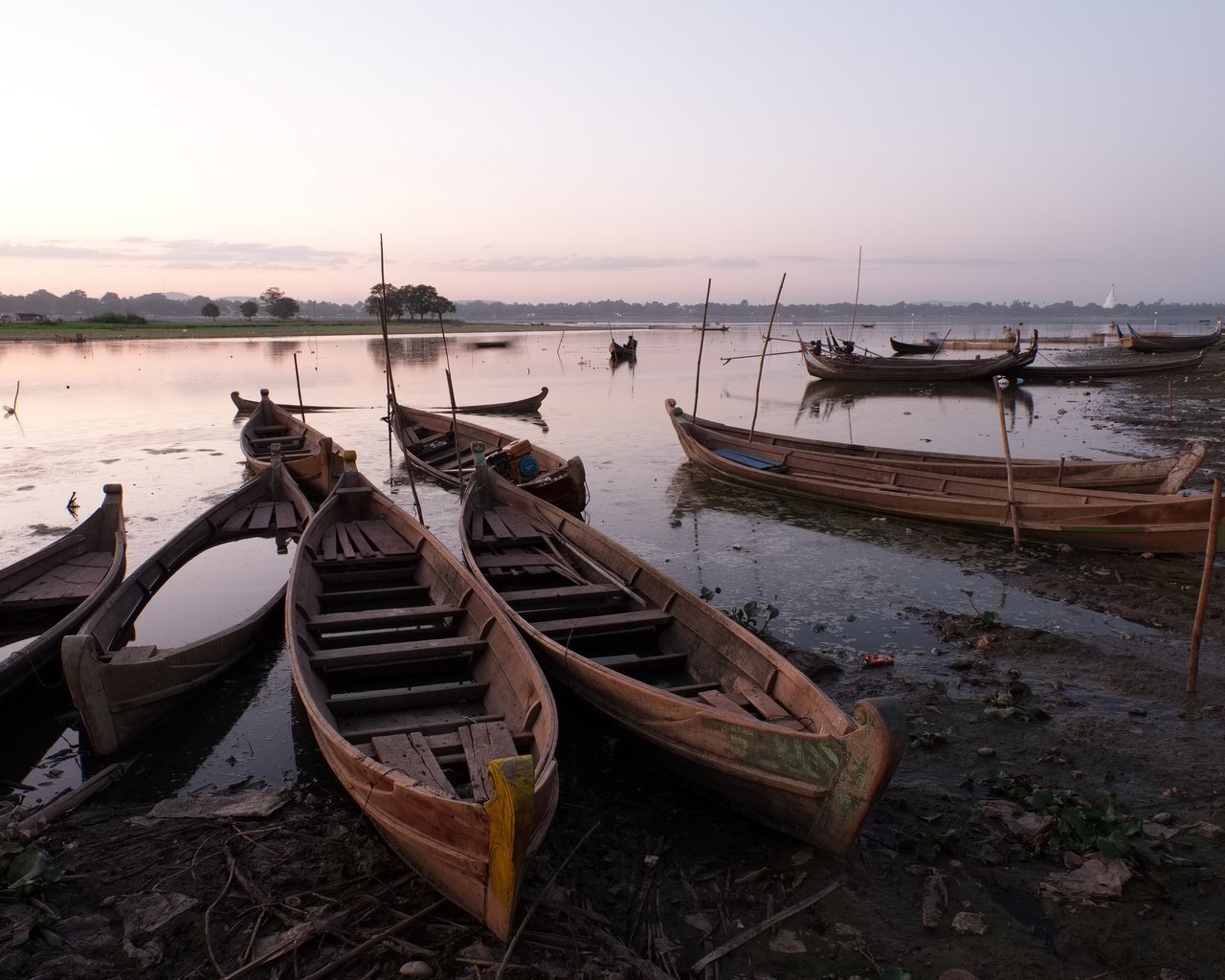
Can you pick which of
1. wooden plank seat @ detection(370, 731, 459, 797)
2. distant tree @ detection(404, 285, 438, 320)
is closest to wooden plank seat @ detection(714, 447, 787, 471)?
wooden plank seat @ detection(370, 731, 459, 797)

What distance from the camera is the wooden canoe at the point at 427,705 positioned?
11.9 ft

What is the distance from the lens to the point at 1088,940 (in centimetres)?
373

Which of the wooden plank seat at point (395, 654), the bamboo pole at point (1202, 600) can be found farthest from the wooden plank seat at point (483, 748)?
the bamboo pole at point (1202, 600)

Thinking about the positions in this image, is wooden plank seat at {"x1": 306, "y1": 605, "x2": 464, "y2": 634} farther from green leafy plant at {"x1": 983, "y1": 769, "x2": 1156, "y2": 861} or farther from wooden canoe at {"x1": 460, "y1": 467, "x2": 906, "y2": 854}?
green leafy plant at {"x1": 983, "y1": 769, "x2": 1156, "y2": 861}

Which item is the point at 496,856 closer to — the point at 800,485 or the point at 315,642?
the point at 315,642

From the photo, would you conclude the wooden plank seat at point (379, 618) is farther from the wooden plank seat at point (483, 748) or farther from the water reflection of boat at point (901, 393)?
the water reflection of boat at point (901, 393)

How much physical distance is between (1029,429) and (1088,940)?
66.4 feet

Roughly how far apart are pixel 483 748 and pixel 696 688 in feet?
5.50

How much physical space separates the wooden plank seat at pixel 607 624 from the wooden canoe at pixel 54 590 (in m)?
4.12

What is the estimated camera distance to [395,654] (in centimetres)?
610

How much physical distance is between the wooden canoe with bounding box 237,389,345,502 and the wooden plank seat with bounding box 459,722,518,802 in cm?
908

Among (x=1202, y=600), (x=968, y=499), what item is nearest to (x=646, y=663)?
(x=1202, y=600)

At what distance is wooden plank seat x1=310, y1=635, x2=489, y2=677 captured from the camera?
597cm

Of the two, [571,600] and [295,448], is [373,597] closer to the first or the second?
[571,600]
